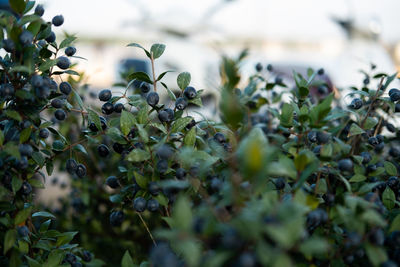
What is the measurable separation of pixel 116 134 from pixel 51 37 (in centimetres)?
32

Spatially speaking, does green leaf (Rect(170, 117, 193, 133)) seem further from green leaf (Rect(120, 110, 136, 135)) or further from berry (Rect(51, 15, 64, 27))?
berry (Rect(51, 15, 64, 27))

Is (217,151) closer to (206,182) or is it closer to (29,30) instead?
(206,182)

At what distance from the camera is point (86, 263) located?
110 centimetres

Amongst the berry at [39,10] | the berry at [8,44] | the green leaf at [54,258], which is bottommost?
the green leaf at [54,258]

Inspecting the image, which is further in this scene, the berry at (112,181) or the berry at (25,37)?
the berry at (112,181)

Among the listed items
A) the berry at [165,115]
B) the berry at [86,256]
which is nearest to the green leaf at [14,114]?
the berry at [165,115]

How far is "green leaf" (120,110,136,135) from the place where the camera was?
0.94 m

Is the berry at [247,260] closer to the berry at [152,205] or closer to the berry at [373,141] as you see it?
the berry at [152,205]

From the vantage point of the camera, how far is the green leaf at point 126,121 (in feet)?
Result: 3.08

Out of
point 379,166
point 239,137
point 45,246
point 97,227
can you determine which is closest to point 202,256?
point 239,137

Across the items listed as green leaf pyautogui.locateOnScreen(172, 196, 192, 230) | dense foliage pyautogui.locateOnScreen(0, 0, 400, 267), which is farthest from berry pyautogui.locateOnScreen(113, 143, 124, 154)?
green leaf pyautogui.locateOnScreen(172, 196, 192, 230)

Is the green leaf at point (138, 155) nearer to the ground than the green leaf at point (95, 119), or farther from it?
farther from it

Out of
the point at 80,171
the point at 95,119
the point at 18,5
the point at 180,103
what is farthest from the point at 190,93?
the point at 18,5

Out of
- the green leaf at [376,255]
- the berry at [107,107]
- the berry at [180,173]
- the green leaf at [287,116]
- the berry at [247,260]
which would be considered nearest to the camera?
the berry at [247,260]
